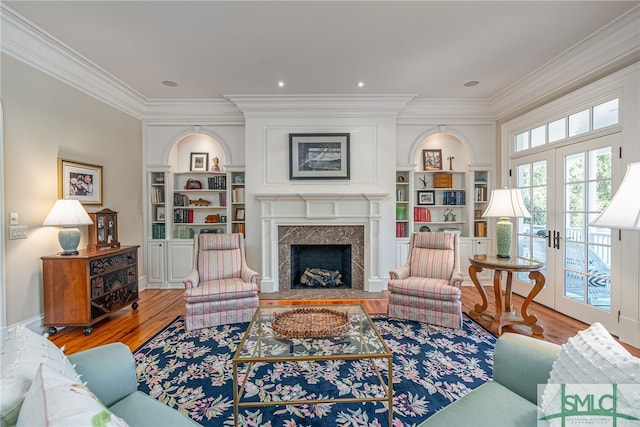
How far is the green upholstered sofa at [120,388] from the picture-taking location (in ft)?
3.83

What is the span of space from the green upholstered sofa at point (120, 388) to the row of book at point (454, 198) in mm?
4610

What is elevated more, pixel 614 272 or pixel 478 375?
pixel 614 272

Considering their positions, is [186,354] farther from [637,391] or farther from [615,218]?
[615,218]

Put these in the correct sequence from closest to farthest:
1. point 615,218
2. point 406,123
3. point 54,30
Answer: point 615,218 < point 54,30 < point 406,123

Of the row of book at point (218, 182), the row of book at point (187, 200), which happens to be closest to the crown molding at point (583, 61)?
the row of book at point (218, 182)

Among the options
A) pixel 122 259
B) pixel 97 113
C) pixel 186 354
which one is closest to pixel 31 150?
pixel 97 113

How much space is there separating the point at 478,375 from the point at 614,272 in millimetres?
1872

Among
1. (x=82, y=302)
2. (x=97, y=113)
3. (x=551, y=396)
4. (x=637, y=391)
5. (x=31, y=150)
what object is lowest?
(x=82, y=302)

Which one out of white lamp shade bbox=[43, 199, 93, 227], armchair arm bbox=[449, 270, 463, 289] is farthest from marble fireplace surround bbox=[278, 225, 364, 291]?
white lamp shade bbox=[43, 199, 93, 227]

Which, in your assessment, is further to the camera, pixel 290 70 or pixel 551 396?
pixel 290 70

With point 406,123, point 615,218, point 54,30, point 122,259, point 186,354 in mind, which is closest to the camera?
point 615,218

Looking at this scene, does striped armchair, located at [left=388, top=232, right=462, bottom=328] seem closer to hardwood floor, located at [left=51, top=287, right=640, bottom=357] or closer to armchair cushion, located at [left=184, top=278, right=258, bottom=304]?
hardwood floor, located at [left=51, top=287, right=640, bottom=357]

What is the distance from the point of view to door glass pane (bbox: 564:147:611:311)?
116 inches

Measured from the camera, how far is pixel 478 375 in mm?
2188
